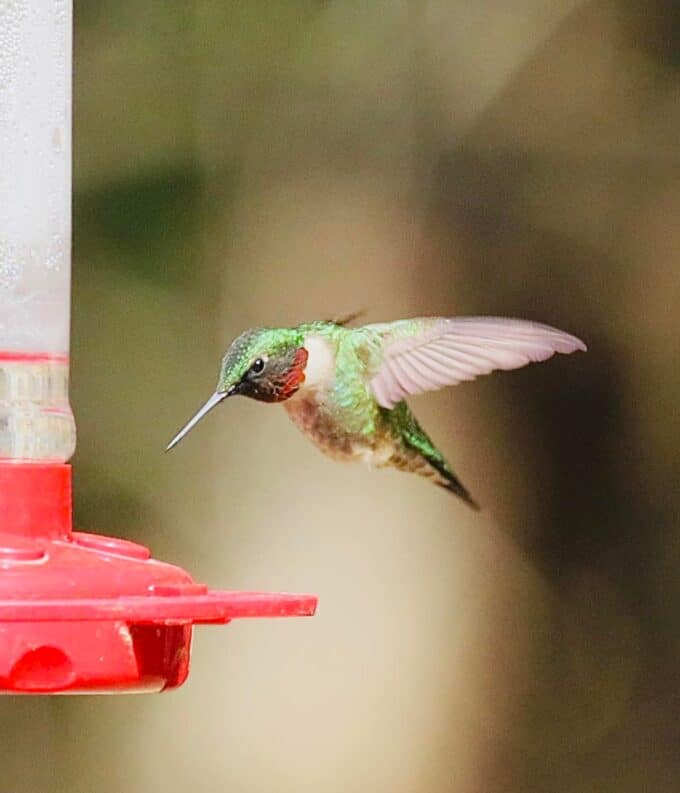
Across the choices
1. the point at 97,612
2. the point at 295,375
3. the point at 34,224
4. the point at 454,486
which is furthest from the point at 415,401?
the point at 97,612

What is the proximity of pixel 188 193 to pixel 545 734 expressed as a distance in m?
1.12

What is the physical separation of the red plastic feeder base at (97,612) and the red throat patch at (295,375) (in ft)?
2.87

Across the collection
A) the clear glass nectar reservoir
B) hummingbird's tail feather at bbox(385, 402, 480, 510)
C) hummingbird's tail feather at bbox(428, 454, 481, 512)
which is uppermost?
the clear glass nectar reservoir

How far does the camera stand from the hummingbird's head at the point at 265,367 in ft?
6.48

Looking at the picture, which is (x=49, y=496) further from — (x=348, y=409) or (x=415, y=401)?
(x=415, y=401)

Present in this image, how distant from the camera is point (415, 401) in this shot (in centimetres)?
249

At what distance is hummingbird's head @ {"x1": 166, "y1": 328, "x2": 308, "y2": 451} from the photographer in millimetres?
1976

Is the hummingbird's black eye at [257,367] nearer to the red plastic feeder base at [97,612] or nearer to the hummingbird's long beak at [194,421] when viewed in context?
the hummingbird's long beak at [194,421]

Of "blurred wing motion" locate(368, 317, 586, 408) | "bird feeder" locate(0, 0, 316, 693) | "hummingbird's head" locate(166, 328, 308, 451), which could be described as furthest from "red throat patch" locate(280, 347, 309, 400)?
"bird feeder" locate(0, 0, 316, 693)

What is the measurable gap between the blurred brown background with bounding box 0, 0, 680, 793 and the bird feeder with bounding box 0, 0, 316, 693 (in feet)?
3.49

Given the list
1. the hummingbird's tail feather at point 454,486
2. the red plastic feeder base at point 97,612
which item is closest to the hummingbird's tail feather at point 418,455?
the hummingbird's tail feather at point 454,486

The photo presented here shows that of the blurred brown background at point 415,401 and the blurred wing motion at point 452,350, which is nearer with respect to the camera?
the blurred wing motion at point 452,350

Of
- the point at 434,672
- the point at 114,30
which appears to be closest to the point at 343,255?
the point at 114,30

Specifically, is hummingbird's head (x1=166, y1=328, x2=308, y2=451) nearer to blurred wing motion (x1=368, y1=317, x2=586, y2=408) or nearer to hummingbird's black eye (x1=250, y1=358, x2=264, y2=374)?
hummingbird's black eye (x1=250, y1=358, x2=264, y2=374)
